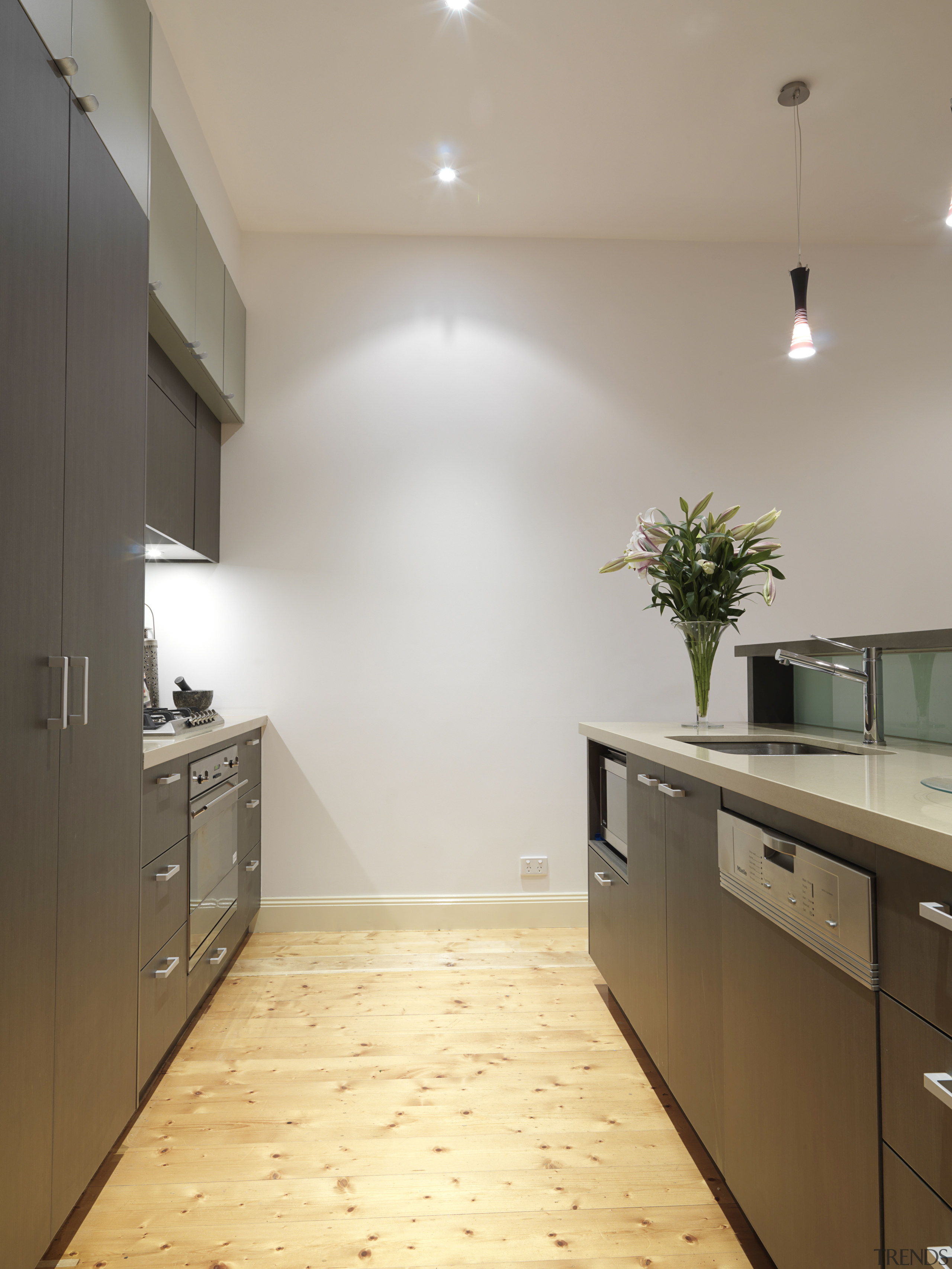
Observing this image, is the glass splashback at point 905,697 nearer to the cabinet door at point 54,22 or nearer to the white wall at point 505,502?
the white wall at point 505,502

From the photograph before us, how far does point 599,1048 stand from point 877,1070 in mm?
1429

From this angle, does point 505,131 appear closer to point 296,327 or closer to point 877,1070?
point 296,327

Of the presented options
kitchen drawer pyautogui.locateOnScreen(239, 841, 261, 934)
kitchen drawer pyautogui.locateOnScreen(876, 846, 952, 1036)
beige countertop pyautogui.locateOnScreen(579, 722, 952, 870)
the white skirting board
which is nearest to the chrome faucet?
beige countertop pyautogui.locateOnScreen(579, 722, 952, 870)

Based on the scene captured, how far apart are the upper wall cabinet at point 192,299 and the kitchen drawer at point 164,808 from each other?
1303 millimetres

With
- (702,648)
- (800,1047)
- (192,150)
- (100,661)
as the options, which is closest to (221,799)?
(100,661)

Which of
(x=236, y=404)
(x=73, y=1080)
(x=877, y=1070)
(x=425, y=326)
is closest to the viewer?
(x=877, y=1070)

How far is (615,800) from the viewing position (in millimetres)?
2170

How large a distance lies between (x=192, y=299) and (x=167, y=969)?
203 cm

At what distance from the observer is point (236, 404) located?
3.04 metres

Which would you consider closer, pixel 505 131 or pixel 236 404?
pixel 505 131

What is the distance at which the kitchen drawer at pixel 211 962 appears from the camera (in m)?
2.11

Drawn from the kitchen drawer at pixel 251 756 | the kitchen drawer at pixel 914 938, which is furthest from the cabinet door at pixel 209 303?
the kitchen drawer at pixel 914 938

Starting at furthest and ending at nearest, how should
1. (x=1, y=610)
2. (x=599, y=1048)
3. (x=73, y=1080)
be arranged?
(x=599, y=1048), (x=73, y=1080), (x=1, y=610)

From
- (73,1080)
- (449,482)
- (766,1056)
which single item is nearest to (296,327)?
(449,482)
